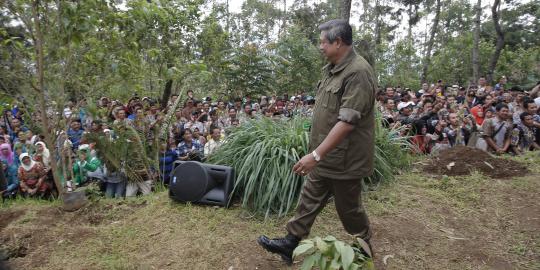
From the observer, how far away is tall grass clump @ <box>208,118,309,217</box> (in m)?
3.95

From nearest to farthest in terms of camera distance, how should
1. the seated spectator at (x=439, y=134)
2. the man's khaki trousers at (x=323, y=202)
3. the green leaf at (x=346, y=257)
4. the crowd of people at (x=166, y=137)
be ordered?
the green leaf at (x=346, y=257) < the man's khaki trousers at (x=323, y=202) < the crowd of people at (x=166, y=137) < the seated spectator at (x=439, y=134)

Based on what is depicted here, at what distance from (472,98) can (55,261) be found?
11.2 metres

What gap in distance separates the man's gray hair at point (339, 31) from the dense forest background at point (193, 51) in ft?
7.49

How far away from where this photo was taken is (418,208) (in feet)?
13.6

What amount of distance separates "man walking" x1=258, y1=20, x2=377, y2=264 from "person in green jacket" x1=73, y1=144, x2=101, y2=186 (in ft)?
15.4

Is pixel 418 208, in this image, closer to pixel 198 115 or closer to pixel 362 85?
pixel 362 85

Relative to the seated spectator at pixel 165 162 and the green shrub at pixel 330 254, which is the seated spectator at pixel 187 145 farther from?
the green shrub at pixel 330 254

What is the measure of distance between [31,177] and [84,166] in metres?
1.03

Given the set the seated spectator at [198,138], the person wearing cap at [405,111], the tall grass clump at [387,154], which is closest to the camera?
the tall grass clump at [387,154]

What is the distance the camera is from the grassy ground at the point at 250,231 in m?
3.22

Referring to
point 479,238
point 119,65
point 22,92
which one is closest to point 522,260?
point 479,238

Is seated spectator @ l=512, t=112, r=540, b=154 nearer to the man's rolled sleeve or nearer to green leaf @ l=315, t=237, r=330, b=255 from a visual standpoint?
the man's rolled sleeve

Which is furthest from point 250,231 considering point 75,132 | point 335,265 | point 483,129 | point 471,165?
point 483,129

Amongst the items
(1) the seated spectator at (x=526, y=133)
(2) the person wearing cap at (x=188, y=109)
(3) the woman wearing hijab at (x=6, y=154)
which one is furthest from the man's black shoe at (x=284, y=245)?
(2) the person wearing cap at (x=188, y=109)
